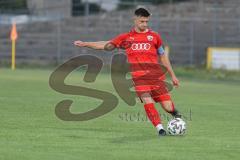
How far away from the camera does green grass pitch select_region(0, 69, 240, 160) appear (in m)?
10.7

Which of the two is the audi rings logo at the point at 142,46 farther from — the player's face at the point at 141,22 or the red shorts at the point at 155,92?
the red shorts at the point at 155,92

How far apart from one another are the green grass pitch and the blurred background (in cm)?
A: 2516

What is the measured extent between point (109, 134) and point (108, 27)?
3816cm

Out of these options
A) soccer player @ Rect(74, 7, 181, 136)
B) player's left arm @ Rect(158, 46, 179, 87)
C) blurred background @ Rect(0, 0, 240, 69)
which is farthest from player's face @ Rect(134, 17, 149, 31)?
blurred background @ Rect(0, 0, 240, 69)

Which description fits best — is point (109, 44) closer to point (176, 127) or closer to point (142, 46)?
point (142, 46)

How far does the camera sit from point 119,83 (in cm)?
2817

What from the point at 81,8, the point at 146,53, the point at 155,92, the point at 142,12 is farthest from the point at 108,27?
the point at 142,12

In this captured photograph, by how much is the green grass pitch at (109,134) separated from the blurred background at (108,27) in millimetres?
25156

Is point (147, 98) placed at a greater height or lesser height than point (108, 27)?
greater

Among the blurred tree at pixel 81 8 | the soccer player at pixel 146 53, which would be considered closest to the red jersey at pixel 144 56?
the soccer player at pixel 146 53

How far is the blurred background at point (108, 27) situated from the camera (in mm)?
46688

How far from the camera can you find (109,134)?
42.9 feet

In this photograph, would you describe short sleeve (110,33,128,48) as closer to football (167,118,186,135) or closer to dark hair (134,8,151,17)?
dark hair (134,8,151,17)

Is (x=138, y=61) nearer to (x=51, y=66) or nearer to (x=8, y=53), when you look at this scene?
(x=51, y=66)
